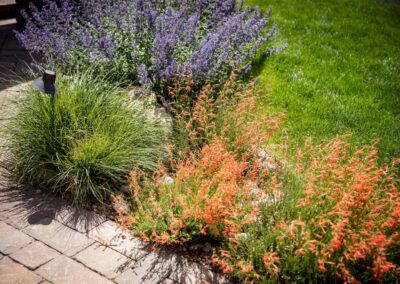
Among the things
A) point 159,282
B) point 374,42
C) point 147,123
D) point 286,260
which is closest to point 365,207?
point 286,260

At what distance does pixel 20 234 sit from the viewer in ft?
10.1

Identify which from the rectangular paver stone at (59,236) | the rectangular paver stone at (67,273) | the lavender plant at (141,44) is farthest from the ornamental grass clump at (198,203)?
the lavender plant at (141,44)

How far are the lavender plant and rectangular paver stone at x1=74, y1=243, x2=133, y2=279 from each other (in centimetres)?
179

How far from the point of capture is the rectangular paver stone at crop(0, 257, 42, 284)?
8.84ft

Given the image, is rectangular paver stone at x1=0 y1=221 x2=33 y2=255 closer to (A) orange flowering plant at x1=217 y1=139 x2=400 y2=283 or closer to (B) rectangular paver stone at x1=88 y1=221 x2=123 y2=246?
(B) rectangular paver stone at x1=88 y1=221 x2=123 y2=246

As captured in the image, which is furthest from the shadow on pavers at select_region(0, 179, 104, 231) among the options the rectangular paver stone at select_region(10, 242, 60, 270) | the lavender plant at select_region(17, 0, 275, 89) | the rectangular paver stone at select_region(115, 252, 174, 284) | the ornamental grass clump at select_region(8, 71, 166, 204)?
the lavender plant at select_region(17, 0, 275, 89)

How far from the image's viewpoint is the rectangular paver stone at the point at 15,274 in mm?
2695

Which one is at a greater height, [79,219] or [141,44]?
[141,44]

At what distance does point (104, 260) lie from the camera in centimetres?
296

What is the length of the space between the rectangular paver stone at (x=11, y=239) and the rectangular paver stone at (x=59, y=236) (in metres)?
0.06

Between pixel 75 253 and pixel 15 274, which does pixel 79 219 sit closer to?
pixel 75 253

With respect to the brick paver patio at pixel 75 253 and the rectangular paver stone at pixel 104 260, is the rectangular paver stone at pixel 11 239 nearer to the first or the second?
the brick paver patio at pixel 75 253

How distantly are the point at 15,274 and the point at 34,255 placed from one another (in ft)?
0.64

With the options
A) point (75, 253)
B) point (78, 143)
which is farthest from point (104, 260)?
point (78, 143)
